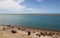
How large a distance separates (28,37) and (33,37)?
2.00 ft

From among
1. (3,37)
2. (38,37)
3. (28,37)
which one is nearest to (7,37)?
(3,37)

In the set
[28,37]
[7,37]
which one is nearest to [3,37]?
[7,37]

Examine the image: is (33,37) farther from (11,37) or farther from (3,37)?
(3,37)

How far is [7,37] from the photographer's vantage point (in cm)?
1193

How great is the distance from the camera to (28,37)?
1339 cm

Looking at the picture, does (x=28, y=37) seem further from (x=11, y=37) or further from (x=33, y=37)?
(x=11, y=37)

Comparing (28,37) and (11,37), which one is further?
(28,37)

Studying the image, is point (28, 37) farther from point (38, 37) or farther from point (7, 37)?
point (7, 37)

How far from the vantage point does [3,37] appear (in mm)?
11727

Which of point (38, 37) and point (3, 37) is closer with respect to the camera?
point (3, 37)

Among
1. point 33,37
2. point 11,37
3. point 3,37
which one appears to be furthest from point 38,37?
point 3,37

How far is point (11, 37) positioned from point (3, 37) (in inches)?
35.0

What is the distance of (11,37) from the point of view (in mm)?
12141

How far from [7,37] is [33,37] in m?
3.24
